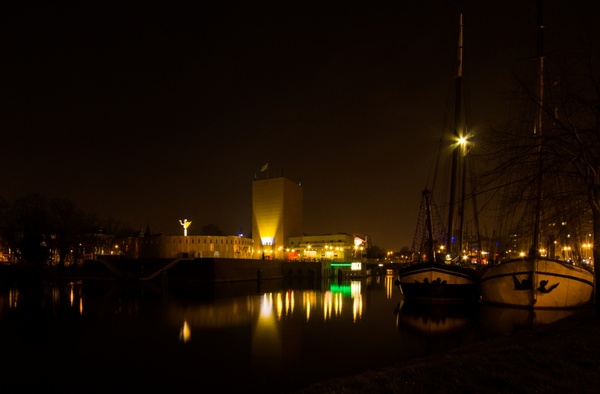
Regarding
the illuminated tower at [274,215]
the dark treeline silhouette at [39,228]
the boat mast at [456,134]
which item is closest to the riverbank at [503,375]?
the boat mast at [456,134]

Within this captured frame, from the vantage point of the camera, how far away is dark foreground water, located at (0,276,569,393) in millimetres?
13242

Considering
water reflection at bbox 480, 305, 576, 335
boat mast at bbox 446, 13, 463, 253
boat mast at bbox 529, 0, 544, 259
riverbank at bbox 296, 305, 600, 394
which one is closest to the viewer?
riverbank at bbox 296, 305, 600, 394

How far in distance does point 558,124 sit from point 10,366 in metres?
17.7

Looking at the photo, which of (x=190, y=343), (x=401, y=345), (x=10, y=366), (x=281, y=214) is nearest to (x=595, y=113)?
(x=401, y=345)

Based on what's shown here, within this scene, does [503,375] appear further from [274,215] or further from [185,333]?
[274,215]

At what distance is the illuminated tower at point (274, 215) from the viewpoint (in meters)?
111

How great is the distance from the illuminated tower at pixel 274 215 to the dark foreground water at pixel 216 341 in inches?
3053

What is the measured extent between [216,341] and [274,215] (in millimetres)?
93084

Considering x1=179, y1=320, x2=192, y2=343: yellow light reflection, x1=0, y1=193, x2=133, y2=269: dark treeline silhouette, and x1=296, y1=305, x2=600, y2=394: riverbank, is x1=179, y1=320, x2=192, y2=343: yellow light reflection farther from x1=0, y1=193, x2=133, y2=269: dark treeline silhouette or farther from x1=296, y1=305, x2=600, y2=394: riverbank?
x1=0, y1=193, x2=133, y2=269: dark treeline silhouette

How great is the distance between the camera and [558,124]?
39.7 ft

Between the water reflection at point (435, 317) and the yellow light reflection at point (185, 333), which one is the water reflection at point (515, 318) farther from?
the yellow light reflection at point (185, 333)

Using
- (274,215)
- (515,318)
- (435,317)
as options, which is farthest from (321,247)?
(515,318)

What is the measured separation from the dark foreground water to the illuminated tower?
254 feet

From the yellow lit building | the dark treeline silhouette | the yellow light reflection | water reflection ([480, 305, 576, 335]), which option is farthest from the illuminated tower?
the yellow light reflection
